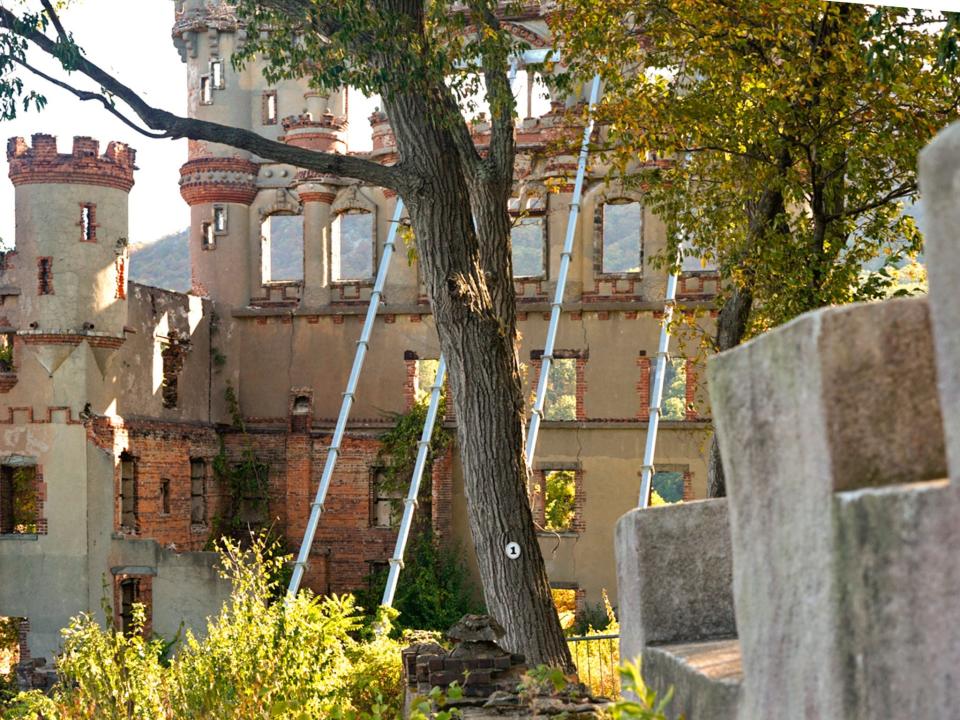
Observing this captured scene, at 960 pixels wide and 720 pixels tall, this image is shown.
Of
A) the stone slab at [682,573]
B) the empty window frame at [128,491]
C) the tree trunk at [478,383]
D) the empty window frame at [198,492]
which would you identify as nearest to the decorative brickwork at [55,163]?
the empty window frame at [128,491]

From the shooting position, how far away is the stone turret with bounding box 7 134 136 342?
72.0ft

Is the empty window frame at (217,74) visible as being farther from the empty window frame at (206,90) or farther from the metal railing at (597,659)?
the metal railing at (597,659)

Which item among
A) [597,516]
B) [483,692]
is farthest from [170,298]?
[483,692]

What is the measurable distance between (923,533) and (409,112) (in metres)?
8.33

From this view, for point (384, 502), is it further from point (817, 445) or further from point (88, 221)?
point (817, 445)

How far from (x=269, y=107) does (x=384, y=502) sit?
27.6ft

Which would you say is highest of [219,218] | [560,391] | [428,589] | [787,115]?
[219,218]

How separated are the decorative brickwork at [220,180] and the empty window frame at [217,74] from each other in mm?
1741

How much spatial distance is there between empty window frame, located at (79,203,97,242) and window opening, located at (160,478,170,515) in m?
4.28

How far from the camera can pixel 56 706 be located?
9203 mm

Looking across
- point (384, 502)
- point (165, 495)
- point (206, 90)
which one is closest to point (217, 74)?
point (206, 90)

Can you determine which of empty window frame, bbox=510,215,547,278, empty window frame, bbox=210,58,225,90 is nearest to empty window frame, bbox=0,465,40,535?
empty window frame, bbox=210,58,225,90

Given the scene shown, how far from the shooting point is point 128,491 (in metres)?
22.8

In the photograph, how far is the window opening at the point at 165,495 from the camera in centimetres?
2369
